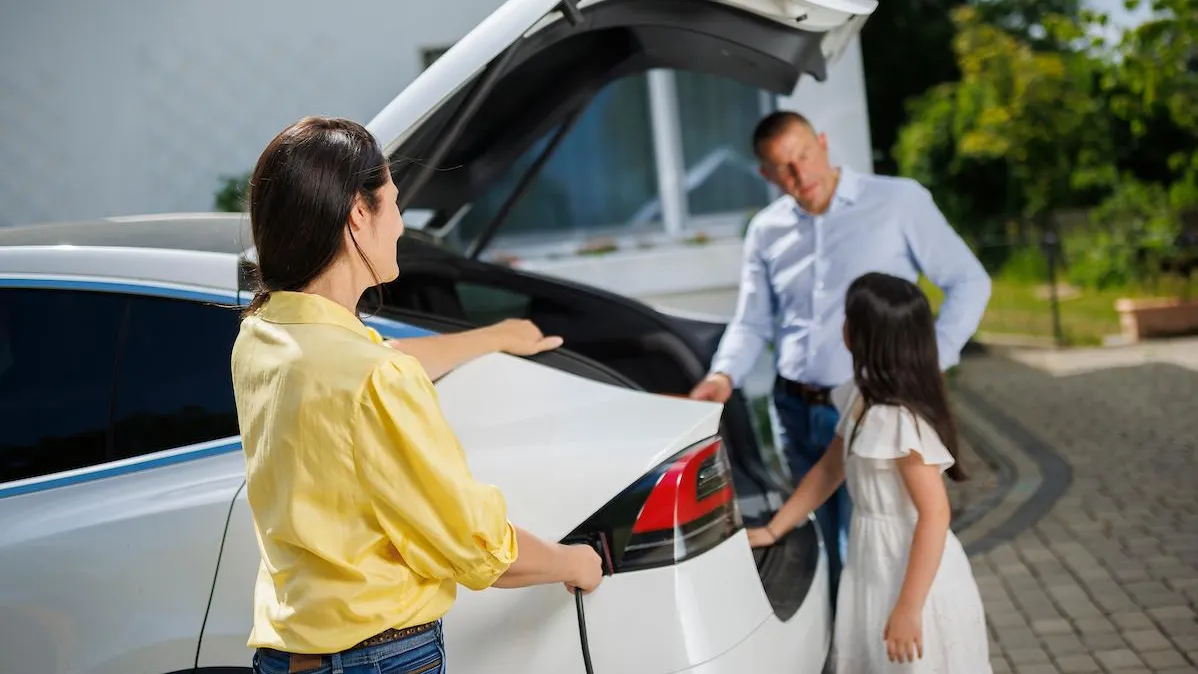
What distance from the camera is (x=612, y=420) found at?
2.51 meters

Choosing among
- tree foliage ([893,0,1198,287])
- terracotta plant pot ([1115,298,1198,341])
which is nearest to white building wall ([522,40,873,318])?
terracotta plant pot ([1115,298,1198,341])

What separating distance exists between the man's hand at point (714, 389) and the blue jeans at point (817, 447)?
332 mm

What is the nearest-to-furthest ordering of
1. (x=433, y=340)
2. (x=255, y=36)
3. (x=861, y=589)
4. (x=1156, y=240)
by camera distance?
(x=433, y=340) → (x=861, y=589) → (x=255, y=36) → (x=1156, y=240)

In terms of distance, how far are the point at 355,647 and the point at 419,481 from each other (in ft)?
1.01

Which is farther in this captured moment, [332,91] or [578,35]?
[332,91]

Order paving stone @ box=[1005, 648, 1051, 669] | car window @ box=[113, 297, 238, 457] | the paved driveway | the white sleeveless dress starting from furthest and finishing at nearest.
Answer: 1. the paved driveway
2. paving stone @ box=[1005, 648, 1051, 669]
3. the white sleeveless dress
4. car window @ box=[113, 297, 238, 457]

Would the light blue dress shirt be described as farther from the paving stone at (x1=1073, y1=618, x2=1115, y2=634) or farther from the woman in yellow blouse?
the woman in yellow blouse

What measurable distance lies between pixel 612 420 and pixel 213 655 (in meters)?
0.95

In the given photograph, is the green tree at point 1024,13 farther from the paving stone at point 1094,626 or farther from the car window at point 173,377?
the car window at point 173,377

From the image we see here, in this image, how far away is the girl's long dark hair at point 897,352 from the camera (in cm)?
314

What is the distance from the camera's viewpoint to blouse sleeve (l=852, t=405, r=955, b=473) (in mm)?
3051

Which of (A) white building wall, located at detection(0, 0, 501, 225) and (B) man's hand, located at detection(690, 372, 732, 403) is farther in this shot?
(A) white building wall, located at detection(0, 0, 501, 225)

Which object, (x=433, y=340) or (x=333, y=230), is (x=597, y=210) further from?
(x=333, y=230)

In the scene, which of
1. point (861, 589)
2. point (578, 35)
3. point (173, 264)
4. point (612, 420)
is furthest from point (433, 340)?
point (861, 589)
